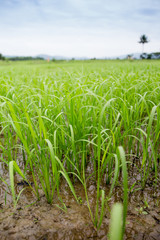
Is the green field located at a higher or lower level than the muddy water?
higher

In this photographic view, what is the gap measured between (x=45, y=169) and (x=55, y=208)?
0.25 meters

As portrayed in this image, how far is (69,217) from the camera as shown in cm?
98

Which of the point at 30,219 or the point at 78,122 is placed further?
the point at 78,122

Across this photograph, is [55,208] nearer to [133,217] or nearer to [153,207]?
[133,217]

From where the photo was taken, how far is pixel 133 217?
0.97 m

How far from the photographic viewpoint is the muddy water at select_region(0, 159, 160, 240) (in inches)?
34.9

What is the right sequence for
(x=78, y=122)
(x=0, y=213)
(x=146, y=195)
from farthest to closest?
(x=78, y=122) → (x=146, y=195) → (x=0, y=213)

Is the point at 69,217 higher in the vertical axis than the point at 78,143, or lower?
lower

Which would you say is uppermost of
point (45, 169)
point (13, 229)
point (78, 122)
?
point (78, 122)

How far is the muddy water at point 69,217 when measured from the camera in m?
0.89

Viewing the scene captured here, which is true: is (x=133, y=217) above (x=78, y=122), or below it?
below

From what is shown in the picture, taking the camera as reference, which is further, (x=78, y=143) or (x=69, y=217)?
(x=78, y=143)

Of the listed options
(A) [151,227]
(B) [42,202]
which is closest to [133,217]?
(A) [151,227]

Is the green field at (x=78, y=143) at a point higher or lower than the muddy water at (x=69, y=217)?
higher
